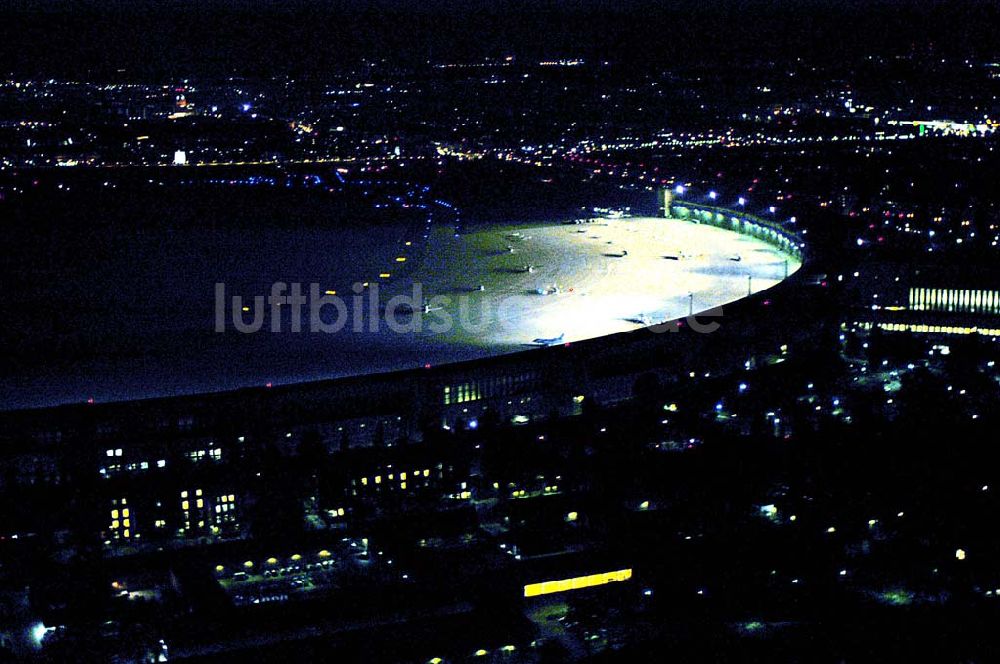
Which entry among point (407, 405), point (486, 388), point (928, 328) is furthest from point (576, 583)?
point (928, 328)

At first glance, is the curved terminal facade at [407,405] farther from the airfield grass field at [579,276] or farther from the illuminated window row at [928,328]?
the illuminated window row at [928,328]

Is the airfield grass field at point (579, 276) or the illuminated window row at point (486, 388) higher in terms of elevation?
the airfield grass field at point (579, 276)

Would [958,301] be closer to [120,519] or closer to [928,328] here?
[928,328]

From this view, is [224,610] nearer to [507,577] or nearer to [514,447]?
[507,577]

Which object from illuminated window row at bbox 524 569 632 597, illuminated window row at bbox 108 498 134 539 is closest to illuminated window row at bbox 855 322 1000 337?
illuminated window row at bbox 524 569 632 597

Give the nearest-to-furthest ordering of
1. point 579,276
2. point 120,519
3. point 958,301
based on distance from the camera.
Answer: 1. point 120,519
2. point 958,301
3. point 579,276

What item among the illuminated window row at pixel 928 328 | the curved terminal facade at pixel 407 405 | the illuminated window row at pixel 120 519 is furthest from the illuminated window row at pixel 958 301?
the illuminated window row at pixel 120 519
